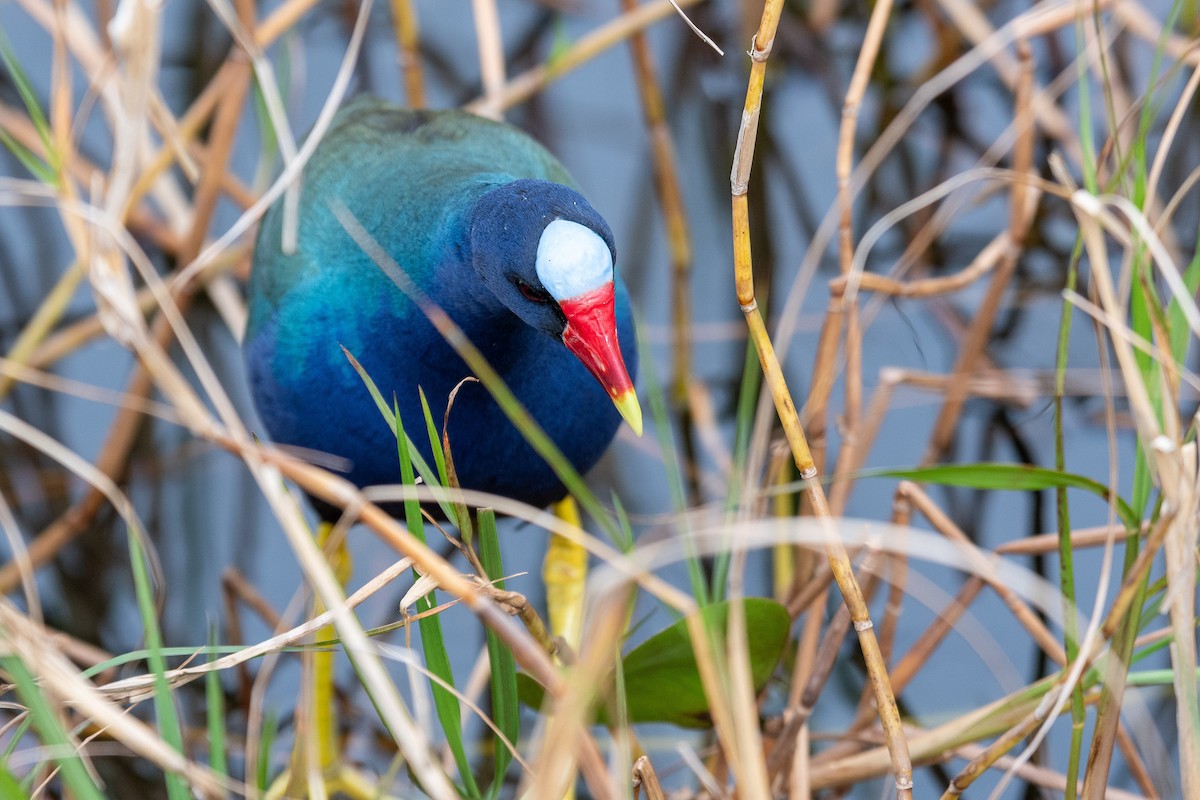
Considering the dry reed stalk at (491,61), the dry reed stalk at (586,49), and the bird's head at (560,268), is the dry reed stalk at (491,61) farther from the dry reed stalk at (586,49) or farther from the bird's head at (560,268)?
the bird's head at (560,268)

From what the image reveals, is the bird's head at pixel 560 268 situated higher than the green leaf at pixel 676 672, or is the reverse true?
the bird's head at pixel 560 268

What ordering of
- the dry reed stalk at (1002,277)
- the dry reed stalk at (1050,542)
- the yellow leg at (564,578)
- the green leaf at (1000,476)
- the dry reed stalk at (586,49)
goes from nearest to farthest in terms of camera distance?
the green leaf at (1000,476) → the dry reed stalk at (1050,542) → the dry reed stalk at (1002,277) → the yellow leg at (564,578) → the dry reed stalk at (586,49)

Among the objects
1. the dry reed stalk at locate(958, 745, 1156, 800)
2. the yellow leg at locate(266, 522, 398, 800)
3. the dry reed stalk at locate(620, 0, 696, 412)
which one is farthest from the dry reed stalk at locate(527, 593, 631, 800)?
the dry reed stalk at locate(620, 0, 696, 412)

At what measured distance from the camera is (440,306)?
146 cm

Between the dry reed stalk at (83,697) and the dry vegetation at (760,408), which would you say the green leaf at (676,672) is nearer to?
the dry vegetation at (760,408)

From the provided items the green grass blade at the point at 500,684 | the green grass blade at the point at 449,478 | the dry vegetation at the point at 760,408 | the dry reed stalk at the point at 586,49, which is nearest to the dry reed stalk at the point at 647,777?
the dry vegetation at the point at 760,408

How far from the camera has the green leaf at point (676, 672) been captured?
1383mm

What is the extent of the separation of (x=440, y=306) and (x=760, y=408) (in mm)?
470

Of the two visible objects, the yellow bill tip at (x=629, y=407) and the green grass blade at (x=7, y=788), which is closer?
the green grass blade at (x=7, y=788)

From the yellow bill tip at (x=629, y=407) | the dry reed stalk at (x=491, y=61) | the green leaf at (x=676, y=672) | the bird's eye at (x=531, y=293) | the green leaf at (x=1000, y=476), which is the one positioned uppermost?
the dry reed stalk at (x=491, y=61)

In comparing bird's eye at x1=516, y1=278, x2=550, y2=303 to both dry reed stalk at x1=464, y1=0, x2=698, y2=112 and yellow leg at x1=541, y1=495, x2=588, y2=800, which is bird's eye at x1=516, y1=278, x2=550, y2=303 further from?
dry reed stalk at x1=464, y1=0, x2=698, y2=112

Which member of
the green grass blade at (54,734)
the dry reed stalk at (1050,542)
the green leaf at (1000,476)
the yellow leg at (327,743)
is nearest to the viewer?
the green grass blade at (54,734)

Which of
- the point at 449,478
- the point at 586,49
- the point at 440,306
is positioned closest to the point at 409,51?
the point at 586,49

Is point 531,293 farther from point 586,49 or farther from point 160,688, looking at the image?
point 586,49
